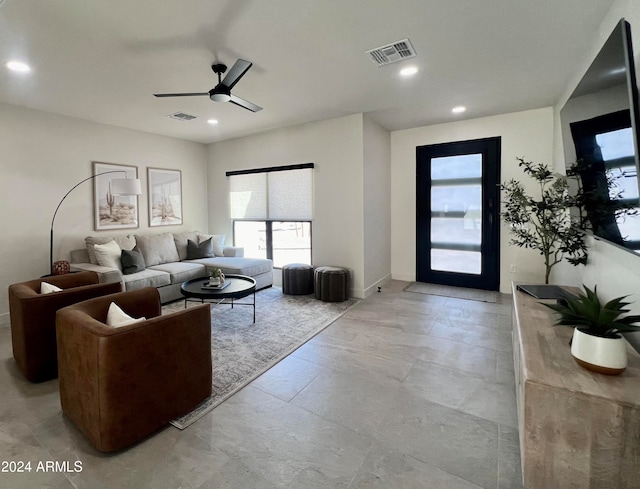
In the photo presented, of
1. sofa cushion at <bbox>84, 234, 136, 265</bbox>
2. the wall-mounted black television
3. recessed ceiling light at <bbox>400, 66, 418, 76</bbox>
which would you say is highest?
recessed ceiling light at <bbox>400, 66, 418, 76</bbox>

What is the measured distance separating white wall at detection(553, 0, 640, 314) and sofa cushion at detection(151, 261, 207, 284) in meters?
4.71

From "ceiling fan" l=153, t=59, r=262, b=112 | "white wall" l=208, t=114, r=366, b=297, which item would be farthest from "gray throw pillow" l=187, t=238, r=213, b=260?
"ceiling fan" l=153, t=59, r=262, b=112

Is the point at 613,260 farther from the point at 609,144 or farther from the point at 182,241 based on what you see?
the point at 182,241

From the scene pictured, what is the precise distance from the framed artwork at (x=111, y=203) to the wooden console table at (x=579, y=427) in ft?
18.2

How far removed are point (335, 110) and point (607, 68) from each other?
123 inches

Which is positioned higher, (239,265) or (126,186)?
(126,186)

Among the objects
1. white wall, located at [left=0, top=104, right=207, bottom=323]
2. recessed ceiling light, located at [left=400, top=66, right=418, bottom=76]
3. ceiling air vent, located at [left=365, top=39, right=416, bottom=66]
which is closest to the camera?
ceiling air vent, located at [left=365, top=39, right=416, bottom=66]

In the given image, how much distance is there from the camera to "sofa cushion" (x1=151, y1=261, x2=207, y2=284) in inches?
180

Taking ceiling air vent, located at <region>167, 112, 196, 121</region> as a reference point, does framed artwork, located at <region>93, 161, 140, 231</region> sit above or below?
below

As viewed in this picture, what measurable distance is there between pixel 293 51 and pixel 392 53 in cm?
88

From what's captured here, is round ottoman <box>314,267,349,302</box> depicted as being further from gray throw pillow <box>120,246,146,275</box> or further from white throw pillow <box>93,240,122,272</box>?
white throw pillow <box>93,240,122,272</box>

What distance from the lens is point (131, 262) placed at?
14.4 ft

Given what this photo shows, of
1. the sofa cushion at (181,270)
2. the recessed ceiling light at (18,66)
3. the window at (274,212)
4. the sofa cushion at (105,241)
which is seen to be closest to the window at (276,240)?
the window at (274,212)

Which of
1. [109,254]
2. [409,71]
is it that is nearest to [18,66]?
[109,254]
